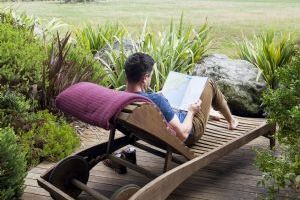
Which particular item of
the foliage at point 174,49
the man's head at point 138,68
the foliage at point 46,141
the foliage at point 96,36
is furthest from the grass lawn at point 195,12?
the man's head at point 138,68

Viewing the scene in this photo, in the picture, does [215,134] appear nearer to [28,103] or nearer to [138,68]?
[138,68]

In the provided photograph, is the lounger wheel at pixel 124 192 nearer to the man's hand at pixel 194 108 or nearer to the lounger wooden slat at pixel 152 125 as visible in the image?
the lounger wooden slat at pixel 152 125

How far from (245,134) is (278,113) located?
2.68 feet

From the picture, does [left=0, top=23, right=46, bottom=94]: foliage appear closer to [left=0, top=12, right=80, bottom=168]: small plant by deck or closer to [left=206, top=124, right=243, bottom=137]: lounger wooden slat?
[left=0, top=12, right=80, bottom=168]: small plant by deck

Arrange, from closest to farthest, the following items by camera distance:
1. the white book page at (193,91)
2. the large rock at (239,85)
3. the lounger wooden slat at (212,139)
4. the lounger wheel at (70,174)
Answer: the lounger wheel at (70,174) → the white book page at (193,91) → the lounger wooden slat at (212,139) → the large rock at (239,85)

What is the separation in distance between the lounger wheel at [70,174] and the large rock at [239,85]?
8.56ft

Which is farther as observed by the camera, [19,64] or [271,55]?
[271,55]

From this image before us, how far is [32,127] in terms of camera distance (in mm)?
3787

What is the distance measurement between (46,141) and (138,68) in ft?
3.91

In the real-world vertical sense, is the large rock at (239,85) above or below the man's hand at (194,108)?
below

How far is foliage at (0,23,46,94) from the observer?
13.0ft

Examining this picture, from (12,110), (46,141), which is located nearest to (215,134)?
(46,141)

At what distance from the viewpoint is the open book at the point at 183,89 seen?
3314 mm

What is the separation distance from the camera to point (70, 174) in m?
2.96
